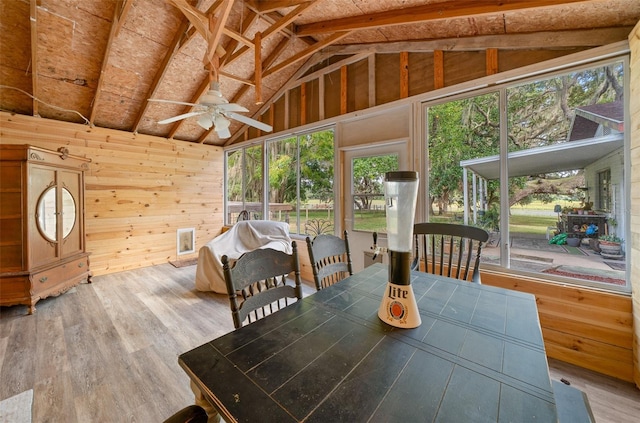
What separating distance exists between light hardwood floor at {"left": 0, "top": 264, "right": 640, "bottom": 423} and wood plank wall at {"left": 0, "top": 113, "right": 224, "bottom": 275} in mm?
1327

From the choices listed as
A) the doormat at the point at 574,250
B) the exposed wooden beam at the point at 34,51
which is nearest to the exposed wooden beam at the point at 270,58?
the exposed wooden beam at the point at 34,51

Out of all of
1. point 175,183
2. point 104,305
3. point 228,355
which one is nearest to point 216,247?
point 104,305

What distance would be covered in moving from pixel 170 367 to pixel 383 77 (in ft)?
13.2

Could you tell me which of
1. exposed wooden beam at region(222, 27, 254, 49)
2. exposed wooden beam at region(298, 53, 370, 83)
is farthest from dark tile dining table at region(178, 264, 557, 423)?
exposed wooden beam at region(298, 53, 370, 83)

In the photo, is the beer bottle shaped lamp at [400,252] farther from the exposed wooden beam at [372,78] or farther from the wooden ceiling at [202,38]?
the exposed wooden beam at [372,78]

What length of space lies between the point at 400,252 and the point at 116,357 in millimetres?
2677

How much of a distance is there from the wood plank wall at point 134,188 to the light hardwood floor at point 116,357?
1.33m

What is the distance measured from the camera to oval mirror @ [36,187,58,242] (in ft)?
10.5

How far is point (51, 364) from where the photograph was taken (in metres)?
2.14

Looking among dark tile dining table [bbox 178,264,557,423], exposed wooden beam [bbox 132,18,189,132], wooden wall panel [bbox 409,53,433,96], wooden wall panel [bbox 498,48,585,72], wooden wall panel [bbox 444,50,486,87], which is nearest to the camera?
dark tile dining table [bbox 178,264,557,423]

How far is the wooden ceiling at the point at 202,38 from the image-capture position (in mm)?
2254

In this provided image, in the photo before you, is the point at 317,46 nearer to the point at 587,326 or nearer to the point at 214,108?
the point at 214,108

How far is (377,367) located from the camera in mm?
855

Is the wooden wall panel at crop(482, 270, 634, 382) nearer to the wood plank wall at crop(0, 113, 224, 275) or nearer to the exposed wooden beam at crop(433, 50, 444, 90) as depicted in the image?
the exposed wooden beam at crop(433, 50, 444, 90)
